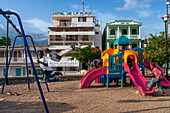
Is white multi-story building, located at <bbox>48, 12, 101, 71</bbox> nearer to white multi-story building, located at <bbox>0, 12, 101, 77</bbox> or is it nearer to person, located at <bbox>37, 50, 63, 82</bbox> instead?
white multi-story building, located at <bbox>0, 12, 101, 77</bbox>

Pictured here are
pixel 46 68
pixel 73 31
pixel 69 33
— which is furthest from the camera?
pixel 73 31

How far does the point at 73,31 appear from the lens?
34.9 metres

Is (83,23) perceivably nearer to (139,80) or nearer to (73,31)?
(73,31)

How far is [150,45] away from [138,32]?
42.7 feet

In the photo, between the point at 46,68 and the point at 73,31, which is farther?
the point at 73,31

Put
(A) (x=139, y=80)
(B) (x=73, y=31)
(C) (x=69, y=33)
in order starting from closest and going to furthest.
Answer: (A) (x=139, y=80)
(C) (x=69, y=33)
(B) (x=73, y=31)

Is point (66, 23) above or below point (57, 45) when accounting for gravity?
above

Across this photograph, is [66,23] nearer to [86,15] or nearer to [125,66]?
[86,15]

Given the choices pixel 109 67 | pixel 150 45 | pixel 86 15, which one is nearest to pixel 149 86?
pixel 109 67

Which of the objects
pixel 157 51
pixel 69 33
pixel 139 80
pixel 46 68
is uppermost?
pixel 69 33

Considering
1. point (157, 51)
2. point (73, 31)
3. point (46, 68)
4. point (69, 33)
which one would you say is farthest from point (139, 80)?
point (73, 31)

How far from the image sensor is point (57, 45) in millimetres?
34188

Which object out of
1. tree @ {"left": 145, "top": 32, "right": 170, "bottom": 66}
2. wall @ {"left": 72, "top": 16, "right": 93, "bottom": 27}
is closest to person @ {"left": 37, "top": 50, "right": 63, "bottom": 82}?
tree @ {"left": 145, "top": 32, "right": 170, "bottom": 66}

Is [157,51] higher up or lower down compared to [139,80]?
higher up
